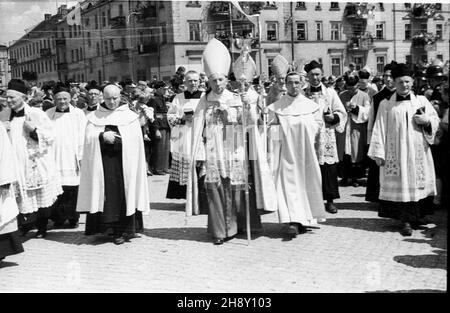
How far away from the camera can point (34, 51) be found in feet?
32.4

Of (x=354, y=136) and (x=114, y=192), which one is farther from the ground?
(x=354, y=136)

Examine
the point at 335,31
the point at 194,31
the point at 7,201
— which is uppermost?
the point at 335,31

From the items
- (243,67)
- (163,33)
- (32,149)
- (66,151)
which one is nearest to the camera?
(243,67)

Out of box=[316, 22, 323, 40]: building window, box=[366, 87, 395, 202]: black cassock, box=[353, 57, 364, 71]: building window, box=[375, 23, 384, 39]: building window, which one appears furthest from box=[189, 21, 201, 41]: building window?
box=[366, 87, 395, 202]: black cassock

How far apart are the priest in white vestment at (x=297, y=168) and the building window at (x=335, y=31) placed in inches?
1496

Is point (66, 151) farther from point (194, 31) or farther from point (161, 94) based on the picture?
point (194, 31)

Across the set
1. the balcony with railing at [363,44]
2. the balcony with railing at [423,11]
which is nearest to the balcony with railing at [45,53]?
the balcony with railing at [423,11]

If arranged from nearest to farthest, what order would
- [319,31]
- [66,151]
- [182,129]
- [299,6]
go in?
[66,151], [182,129], [319,31], [299,6]

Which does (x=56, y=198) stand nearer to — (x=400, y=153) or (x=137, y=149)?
(x=137, y=149)

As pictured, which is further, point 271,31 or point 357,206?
point 271,31

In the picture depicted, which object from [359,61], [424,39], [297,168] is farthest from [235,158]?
[359,61]

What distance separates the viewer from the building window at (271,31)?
4106 centimetres

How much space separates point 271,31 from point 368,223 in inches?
1385
